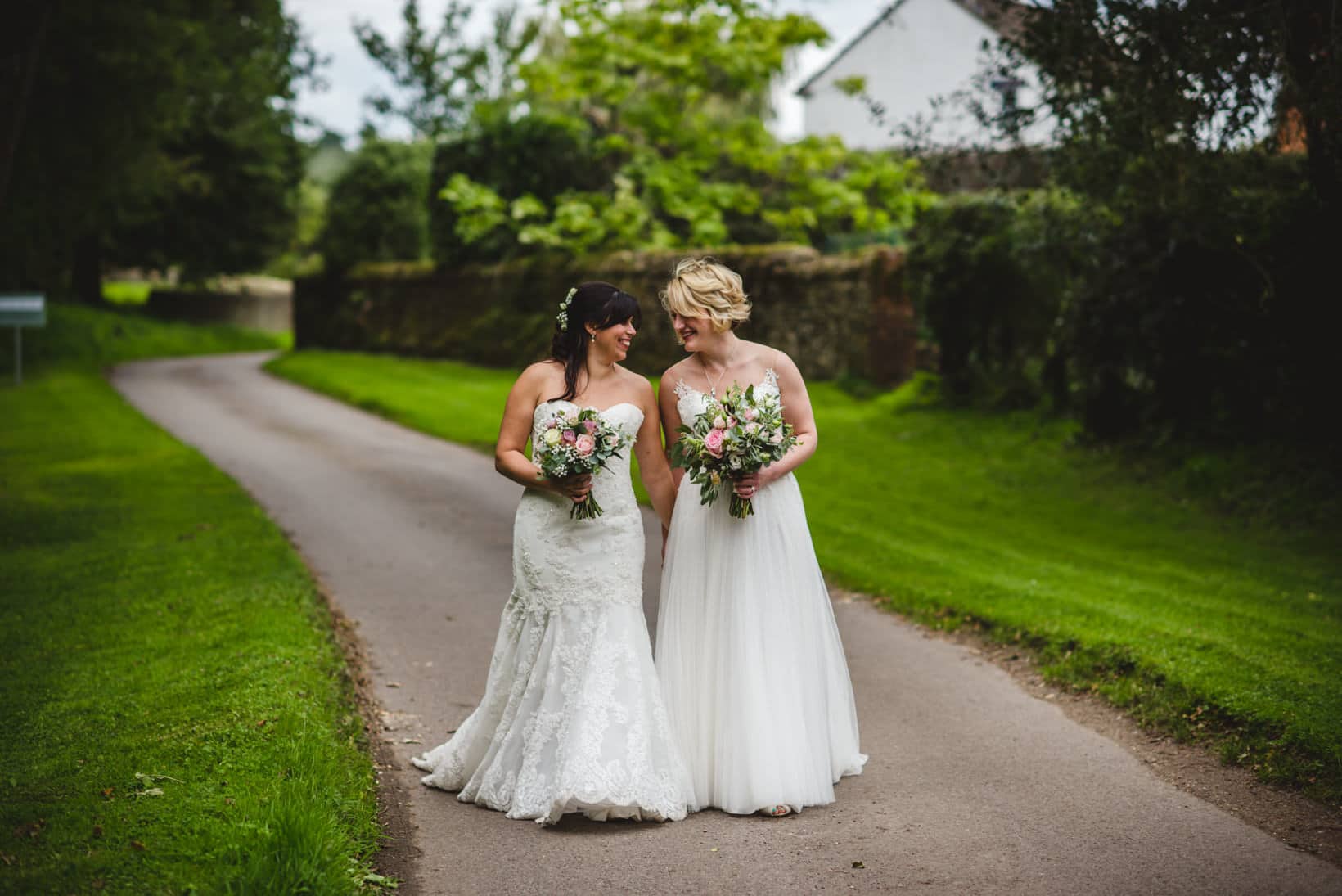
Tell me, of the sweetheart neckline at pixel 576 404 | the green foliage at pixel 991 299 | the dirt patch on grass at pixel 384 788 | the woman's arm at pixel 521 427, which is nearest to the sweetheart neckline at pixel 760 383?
the sweetheart neckline at pixel 576 404

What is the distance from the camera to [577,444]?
17.4 ft

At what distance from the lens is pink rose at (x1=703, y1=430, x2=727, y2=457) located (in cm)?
541

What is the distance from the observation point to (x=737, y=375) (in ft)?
19.2

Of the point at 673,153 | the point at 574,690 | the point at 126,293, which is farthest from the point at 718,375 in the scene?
the point at 126,293

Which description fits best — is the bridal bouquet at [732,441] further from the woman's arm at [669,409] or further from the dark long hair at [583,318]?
the dark long hair at [583,318]

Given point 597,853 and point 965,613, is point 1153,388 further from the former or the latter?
point 597,853

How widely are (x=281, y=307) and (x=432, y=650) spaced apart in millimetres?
44267

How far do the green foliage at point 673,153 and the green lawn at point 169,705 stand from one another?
13.0 metres

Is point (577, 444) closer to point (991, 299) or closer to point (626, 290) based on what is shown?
point (991, 299)

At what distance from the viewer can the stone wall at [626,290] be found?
21.1 m

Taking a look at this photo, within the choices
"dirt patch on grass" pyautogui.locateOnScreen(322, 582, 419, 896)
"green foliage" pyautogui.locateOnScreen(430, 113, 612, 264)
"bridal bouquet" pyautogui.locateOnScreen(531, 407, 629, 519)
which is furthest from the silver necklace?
"green foliage" pyautogui.locateOnScreen(430, 113, 612, 264)

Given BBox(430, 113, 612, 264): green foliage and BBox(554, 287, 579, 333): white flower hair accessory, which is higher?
BBox(430, 113, 612, 264): green foliage

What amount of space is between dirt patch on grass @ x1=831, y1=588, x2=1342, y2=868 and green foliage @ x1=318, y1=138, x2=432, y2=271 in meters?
31.4

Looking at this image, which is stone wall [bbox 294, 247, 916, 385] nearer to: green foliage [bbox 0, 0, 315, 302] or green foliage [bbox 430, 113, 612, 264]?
green foliage [bbox 430, 113, 612, 264]
